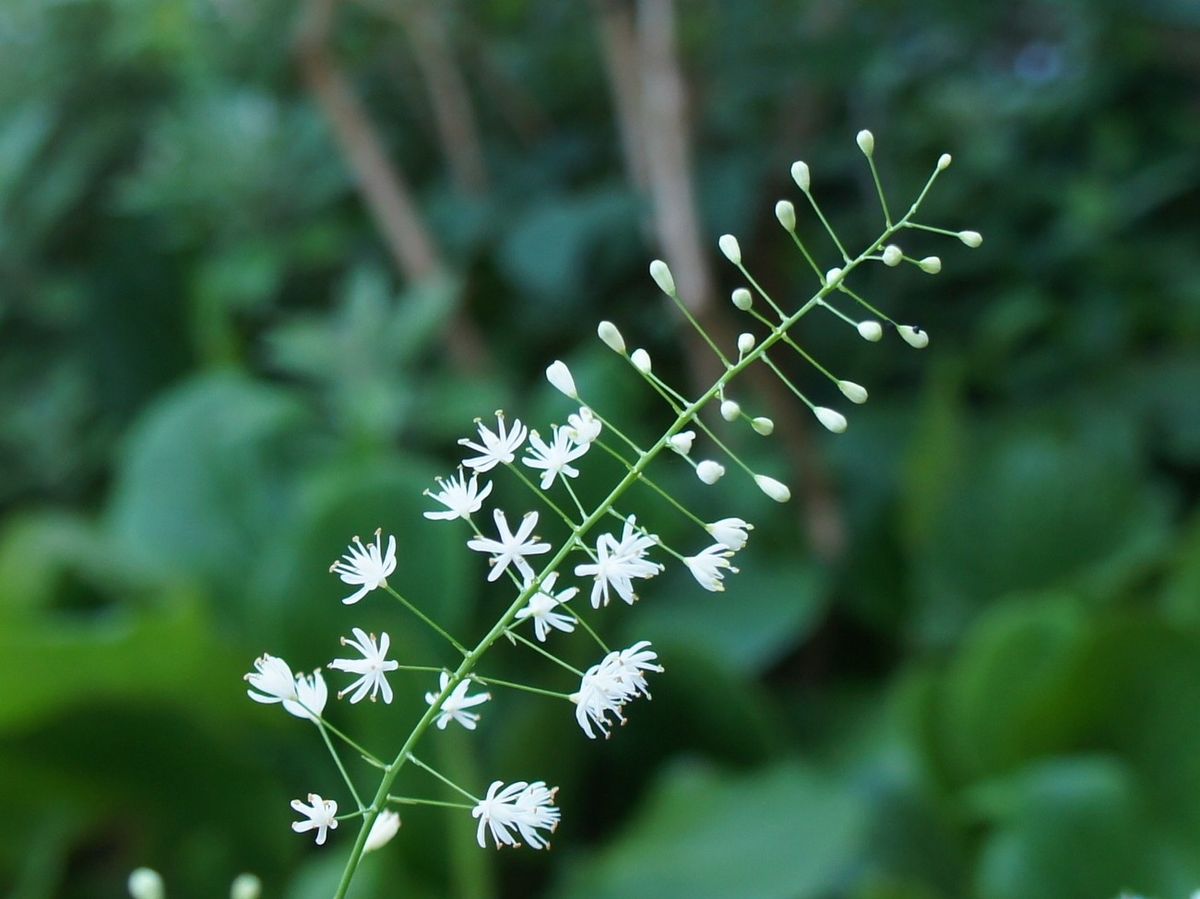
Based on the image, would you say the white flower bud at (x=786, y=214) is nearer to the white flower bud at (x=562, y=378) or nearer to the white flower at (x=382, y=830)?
the white flower bud at (x=562, y=378)

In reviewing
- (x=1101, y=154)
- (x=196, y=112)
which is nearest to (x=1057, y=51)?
(x=1101, y=154)

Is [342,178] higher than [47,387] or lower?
higher

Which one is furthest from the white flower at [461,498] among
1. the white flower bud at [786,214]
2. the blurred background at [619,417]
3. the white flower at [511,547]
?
the blurred background at [619,417]

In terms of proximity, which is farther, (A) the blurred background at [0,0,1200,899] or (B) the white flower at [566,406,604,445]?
(A) the blurred background at [0,0,1200,899]

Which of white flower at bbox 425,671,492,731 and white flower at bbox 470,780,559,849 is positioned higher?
white flower at bbox 425,671,492,731

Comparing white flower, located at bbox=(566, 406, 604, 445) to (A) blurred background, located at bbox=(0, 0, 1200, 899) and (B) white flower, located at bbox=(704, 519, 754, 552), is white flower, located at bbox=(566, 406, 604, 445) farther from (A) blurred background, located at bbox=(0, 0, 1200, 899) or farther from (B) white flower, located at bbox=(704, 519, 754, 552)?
(A) blurred background, located at bbox=(0, 0, 1200, 899)

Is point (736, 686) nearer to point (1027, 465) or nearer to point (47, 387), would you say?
point (1027, 465)

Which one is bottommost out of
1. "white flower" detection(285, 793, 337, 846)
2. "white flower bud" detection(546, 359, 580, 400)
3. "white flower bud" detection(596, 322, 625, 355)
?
"white flower" detection(285, 793, 337, 846)

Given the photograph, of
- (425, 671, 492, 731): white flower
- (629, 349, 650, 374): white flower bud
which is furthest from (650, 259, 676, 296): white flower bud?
(425, 671, 492, 731): white flower

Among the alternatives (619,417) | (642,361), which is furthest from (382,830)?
(619,417)
